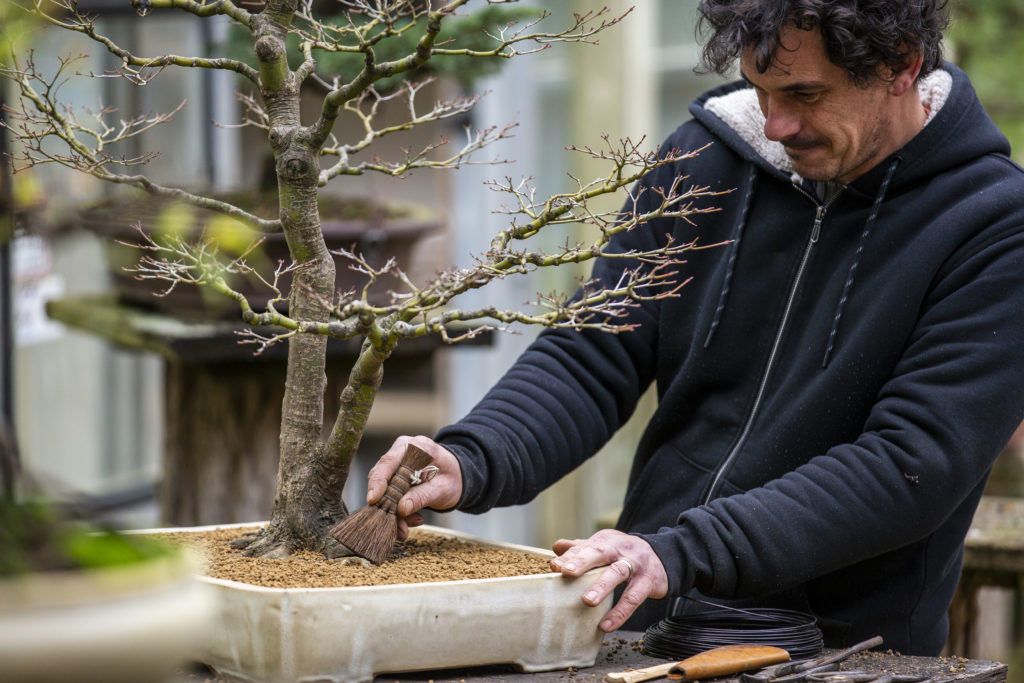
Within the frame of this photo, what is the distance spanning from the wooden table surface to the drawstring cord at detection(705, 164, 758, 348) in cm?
49

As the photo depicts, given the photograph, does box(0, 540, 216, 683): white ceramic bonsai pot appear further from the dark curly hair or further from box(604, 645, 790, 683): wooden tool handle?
the dark curly hair

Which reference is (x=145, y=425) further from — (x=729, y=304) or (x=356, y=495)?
(x=729, y=304)

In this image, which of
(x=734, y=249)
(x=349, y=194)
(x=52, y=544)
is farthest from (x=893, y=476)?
(x=349, y=194)

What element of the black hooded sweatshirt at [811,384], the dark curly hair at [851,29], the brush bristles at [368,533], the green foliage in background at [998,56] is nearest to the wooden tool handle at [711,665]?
the black hooded sweatshirt at [811,384]

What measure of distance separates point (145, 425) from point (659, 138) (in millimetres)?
2253

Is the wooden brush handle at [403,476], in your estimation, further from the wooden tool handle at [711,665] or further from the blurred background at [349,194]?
the blurred background at [349,194]

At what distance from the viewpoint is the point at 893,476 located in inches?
50.2

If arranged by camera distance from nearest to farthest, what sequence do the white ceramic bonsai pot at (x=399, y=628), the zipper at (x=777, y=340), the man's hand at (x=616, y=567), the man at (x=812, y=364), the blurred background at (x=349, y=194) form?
the white ceramic bonsai pot at (x=399, y=628)
the man's hand at (x=616, y=567)
the man at (x=812, y=364)
the zipper at (x=777, y=340)
the blurred background at (x=349, y=194)

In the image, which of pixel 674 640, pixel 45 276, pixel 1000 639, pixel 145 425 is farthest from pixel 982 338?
pixel 145 425

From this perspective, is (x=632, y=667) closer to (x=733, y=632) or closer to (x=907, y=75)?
(x=733, y=632)

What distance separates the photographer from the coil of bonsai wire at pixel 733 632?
1.21 m

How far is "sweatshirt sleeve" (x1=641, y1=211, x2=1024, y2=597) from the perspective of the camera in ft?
4.12

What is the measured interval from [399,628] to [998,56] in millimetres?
2967

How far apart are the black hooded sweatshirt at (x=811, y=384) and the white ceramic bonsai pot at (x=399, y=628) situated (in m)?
0.15
